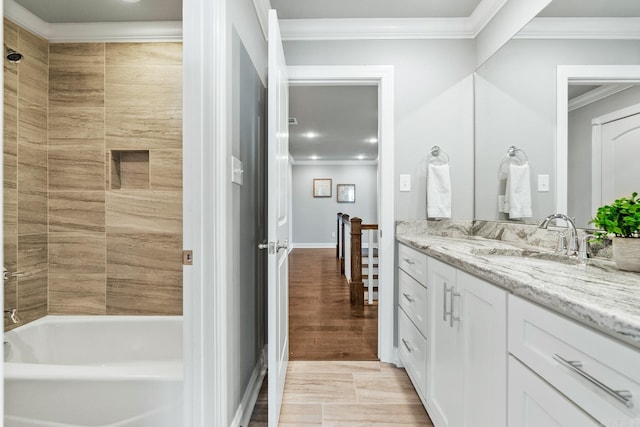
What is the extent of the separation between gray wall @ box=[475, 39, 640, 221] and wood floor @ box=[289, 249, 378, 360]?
54.9 inches

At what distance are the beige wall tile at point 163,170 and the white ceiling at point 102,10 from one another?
2.82 ft

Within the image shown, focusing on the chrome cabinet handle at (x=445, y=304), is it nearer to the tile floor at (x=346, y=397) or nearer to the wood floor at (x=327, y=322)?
the tile floor at (x=346, y=397)

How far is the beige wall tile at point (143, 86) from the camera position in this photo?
6.64ft

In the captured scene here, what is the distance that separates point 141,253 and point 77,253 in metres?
0.41

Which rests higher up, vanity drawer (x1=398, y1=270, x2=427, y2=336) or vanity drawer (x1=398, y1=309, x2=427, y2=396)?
vanity drawer (x1=398, y1=270, x2=427, y2=336)

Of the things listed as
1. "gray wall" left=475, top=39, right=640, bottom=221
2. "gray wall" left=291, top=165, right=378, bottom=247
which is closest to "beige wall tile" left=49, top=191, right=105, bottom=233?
"gray wall" left=475, top=39, right=640, bottom=221

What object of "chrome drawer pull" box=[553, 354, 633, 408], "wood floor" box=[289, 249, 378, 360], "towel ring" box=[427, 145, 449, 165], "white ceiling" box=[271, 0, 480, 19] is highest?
"white ceiling" box=[271, 0, 480, 19]

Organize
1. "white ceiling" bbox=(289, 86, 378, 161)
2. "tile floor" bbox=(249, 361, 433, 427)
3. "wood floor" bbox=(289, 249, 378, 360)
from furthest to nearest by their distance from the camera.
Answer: "white ceiling" bbox=(289, 86, 378, 161) → "wood floor" bbox=(289, 249, 378, 360) → "tile floor" bbox=(249, 361, 433, 427)

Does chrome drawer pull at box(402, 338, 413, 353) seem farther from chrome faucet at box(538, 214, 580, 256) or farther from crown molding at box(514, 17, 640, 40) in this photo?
crown molding at box(514, 17, 640, 40)

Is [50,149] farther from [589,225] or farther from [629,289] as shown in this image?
[589,225]

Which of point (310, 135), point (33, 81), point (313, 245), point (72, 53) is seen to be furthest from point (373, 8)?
point (313, 245)

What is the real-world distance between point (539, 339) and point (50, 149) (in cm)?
273

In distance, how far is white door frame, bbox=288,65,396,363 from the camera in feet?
7.23

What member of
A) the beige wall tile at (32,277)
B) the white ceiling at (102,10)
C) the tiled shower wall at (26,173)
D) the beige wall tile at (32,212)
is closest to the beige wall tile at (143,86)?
the white ceiling at (102,10)
